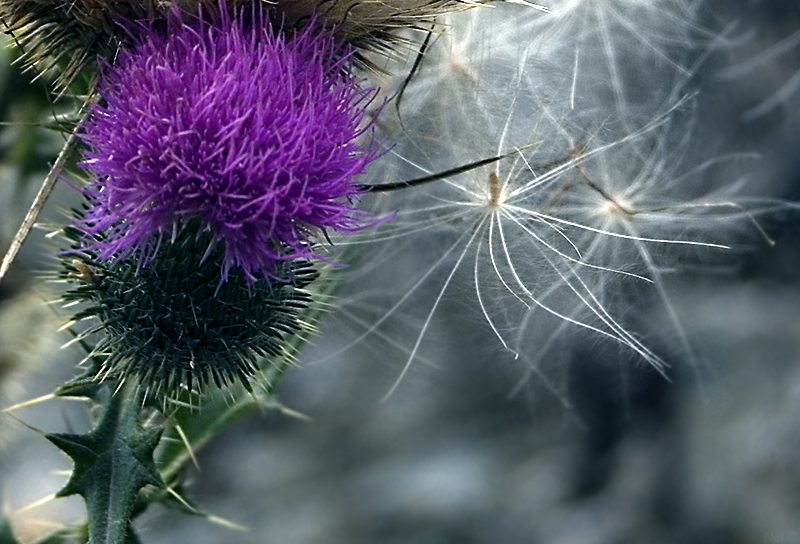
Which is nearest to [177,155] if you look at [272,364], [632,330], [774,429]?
[272,364]

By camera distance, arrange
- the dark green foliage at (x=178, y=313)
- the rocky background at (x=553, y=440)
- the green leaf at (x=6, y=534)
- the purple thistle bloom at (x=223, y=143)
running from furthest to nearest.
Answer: the rocky background at (x=553, y=440)
the green leaf at (x=6, y=534)
the dark green foliage at (x=178, y=313)
the purple thistle bloom at (x=223, y=143)

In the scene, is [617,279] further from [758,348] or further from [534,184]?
[758,348]

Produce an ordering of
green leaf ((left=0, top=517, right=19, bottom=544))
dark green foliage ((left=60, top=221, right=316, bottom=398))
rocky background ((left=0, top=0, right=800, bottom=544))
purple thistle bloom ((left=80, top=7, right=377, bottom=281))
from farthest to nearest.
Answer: rocky background ((left=0, top=0, right=800, bottom=544)) < green leaf ((left=0, top=517, right=19, bottom=544)) < dark green foliage ((left=60, top=221, right=316, bottom=398)) < purple thistle bloom ((left=80, top=7, right=377, bottom=281))

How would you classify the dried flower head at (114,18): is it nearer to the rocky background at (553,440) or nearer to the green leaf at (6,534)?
the green leaf at (6,534)

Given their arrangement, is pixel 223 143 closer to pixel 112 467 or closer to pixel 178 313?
pixel 178 313

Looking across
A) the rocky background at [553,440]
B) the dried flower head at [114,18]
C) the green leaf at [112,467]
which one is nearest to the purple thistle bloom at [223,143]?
the dried flower head at [114,18]

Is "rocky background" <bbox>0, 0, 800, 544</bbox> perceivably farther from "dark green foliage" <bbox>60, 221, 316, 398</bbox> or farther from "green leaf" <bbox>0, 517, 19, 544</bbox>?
"dark green foliage" <bbox>60, 221, 316, 398</bbox>

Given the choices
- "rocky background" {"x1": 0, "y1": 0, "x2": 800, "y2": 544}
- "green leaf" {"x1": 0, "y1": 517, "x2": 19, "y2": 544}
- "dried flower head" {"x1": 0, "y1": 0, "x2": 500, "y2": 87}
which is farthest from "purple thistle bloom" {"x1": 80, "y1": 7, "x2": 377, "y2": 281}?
"rocky background" {"x1": 0, "y1": 0, "x2": 800, "y2": 544}
